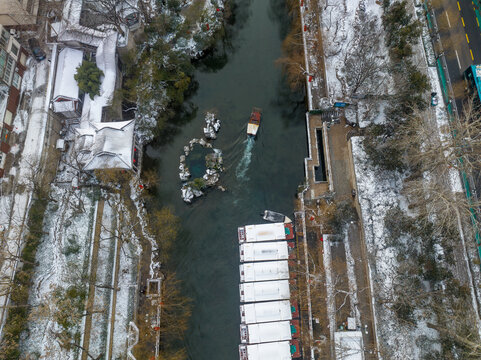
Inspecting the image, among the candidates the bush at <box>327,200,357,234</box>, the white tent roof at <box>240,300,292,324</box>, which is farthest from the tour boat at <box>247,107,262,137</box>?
the white tent roof at <box>240,300,292,324</box>

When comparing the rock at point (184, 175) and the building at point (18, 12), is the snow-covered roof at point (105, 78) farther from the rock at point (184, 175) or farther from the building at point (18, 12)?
the rock at point (184, 175)

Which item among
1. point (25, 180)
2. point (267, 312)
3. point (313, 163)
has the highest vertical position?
point (313, 163)

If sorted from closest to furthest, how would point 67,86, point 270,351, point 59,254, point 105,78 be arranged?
point 270,351 → point 59,254 → point 67,86 → point 105,78

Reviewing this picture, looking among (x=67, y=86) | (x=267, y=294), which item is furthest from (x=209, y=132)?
(x=267, y=294)

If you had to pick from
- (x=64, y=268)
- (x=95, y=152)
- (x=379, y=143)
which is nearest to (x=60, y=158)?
(x=95, y=152)

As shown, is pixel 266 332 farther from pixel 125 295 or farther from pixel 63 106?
pixel 63 106

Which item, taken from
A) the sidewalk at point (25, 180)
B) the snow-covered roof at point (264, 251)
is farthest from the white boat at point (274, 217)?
the sidewalk at point (25, 180)
